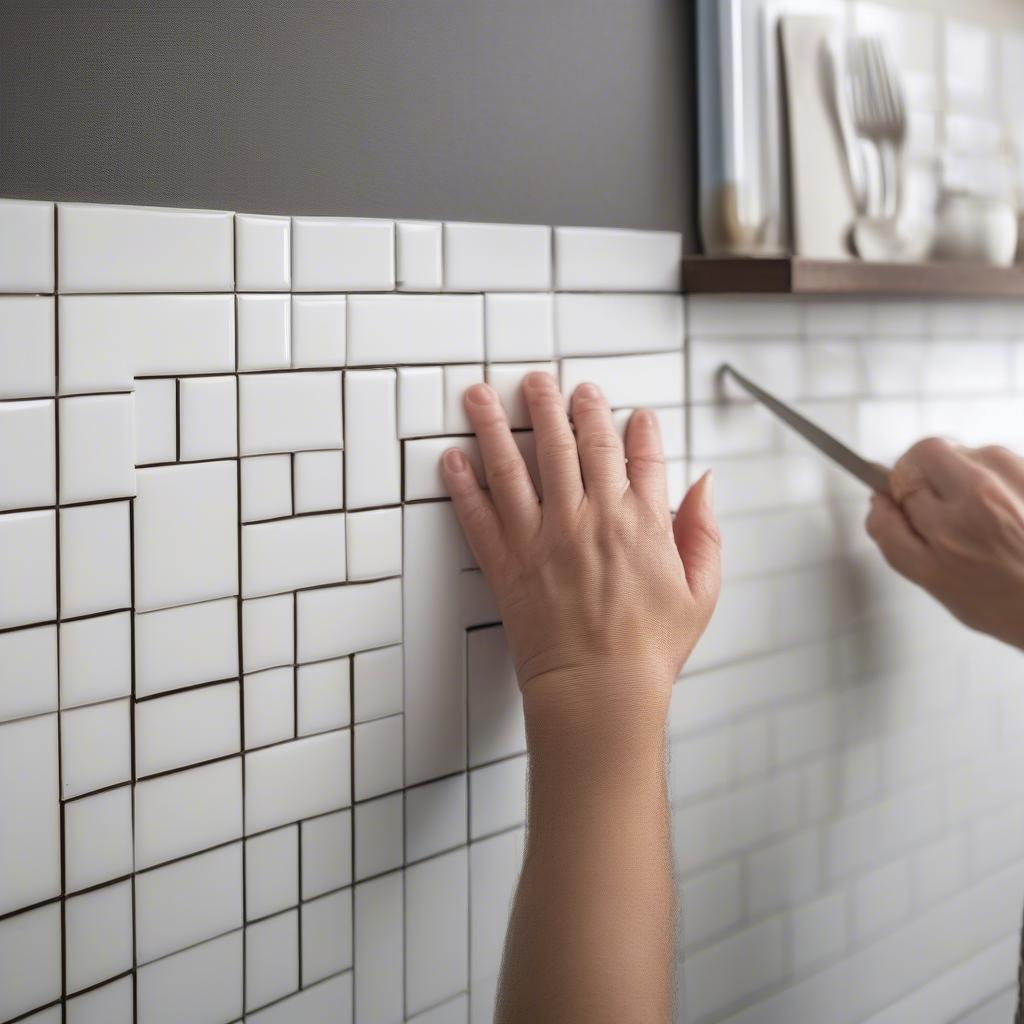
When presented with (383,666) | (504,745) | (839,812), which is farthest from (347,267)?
(839,812)

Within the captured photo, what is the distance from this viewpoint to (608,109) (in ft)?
2.99

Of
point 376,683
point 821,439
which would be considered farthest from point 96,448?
point 821,439

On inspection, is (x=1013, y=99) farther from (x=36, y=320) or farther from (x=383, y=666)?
(x=36, y=320)

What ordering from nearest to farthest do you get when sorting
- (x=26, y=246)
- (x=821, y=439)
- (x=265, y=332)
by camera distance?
(x=26, y=246) → (x=265, y=332) → (x=821, y=439)

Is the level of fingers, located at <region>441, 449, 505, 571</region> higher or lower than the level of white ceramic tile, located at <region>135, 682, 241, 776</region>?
higher

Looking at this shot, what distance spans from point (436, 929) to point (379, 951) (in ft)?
0.17

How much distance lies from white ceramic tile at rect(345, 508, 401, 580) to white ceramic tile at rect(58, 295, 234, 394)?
0.14 metres

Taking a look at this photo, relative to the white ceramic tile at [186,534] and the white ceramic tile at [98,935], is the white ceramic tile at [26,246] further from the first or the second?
the white ceramic tile at [98,935]

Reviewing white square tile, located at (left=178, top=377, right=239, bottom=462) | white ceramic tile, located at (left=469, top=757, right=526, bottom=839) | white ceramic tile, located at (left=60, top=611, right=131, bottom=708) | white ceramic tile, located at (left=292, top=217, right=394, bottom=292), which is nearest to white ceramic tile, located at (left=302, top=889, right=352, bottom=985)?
white ceramic tile, located at (left=469, top=757, right=526, bottom=839)

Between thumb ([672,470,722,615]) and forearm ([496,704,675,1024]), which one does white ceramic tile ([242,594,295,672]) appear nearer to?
forearm ([496,704,675,1024])

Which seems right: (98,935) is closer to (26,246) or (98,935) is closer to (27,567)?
(27,567)

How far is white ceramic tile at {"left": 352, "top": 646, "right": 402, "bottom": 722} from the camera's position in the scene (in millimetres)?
796

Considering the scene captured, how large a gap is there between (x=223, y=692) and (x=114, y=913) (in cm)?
15

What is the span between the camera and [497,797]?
2.92ft
